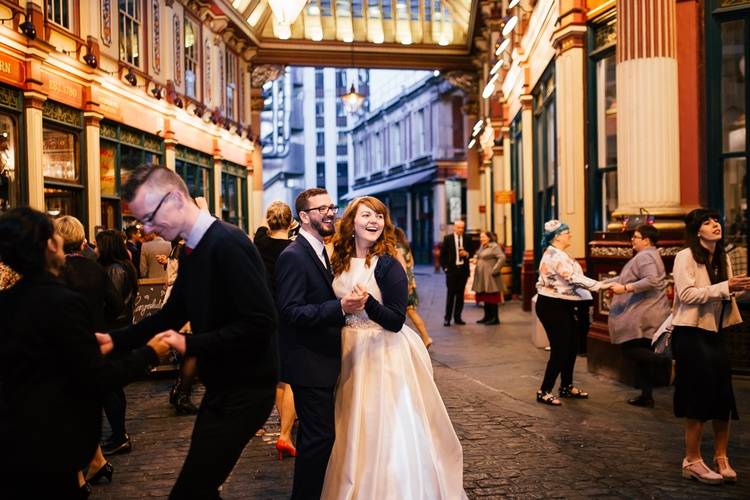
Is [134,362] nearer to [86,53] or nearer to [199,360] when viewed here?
[199,360]

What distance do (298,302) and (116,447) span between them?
2.84m

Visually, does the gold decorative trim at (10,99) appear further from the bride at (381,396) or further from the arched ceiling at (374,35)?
the arched ceiling at (374,35)

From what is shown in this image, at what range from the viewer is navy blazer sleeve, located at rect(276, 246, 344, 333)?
4.21 m

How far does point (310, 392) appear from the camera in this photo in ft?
14.0

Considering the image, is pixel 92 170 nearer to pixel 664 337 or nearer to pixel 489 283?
pixel 489 283

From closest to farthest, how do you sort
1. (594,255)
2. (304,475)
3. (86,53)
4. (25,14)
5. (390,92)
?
1. (304,475)
2. (594,255)
3. (25,14)
4. (86,53)
5. (390,92)

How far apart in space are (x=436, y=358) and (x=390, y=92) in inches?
1771

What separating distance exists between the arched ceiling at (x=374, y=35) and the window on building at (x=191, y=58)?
5.09 meters

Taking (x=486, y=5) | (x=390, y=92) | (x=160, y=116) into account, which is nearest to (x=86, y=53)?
(x=160, y=116)

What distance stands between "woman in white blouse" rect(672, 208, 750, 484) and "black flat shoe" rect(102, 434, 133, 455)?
4.10 m

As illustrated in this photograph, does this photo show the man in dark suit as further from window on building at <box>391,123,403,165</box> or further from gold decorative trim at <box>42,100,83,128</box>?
window on building at <box>391,123,403,165</box>

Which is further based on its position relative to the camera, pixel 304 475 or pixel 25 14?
pixel 25 14

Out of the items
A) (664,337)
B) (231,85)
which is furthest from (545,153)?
(231,85)

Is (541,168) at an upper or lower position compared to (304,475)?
upper
